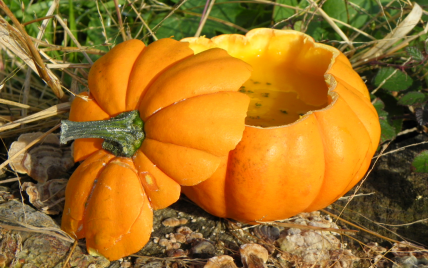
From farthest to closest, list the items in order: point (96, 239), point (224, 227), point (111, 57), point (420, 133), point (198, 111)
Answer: point (420, 133) → point (224, 227) → point (111, 57) → point (96, 239) → point (198, 111)

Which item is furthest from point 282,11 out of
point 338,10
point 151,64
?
point 151,64

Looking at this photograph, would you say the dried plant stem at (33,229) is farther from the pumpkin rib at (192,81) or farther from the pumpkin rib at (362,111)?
the pumpkin rib at (362,111)

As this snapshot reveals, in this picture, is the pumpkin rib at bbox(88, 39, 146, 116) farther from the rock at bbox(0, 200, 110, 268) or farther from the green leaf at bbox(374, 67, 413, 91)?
the green leaf at bbox(374, 67, 413, 91)

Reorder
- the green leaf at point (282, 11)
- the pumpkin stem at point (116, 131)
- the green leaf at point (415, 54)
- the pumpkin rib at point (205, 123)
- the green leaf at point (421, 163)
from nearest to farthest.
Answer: the pumpkin rib at point (205, 123) < the pumpkin stem at point (116, 131) < the green leaf at point (421, 163) < the green leaf at point (415, 54) < the green leaf at point (282, 11)

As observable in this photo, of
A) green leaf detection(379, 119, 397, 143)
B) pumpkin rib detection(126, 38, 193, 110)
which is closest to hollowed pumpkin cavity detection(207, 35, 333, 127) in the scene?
pumpkin rib detection(126, 38, 193, 110)

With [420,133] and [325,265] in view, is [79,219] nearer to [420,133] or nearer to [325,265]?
[325,265]

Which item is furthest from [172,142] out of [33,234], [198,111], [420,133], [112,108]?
[420,133]

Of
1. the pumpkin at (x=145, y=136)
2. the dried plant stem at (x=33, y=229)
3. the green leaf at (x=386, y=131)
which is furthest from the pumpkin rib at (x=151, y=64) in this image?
the green leaf at (x=386, y=131)
